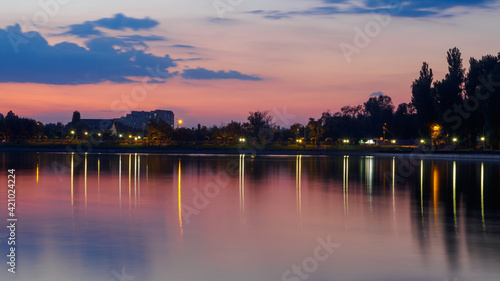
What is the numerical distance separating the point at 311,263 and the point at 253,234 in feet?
10.0

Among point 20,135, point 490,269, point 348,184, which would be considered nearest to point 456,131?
point 348,184

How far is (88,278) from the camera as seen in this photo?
28.8 feet

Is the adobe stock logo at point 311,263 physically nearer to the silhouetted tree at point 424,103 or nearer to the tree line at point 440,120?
the tree line at point 440,120

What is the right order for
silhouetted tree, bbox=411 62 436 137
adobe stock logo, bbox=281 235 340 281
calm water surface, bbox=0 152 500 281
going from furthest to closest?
silhouetted tree, bbox=411 62 436 137 → calm water surface, bbox=0 152 500 281 → adobe stock logo, bbox=281 235 340 281

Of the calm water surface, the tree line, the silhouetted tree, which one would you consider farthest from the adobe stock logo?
the silhouetted tree

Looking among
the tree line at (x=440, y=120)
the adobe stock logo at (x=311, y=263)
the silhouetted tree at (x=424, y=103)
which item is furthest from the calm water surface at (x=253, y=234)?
the silhouetted tree at (x=424, y=103)

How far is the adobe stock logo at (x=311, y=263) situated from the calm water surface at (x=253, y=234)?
0.02 m

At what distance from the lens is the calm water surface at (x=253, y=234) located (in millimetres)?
9312

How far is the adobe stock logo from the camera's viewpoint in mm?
9000

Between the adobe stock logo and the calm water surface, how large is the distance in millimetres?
20

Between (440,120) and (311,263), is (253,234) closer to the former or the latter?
(311,263)

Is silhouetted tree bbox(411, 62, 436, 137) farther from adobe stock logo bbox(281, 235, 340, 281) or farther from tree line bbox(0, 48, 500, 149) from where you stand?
adobe stock logo bbox(281, 235, 340, 281)

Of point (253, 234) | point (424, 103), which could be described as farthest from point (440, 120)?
point (253, 234)

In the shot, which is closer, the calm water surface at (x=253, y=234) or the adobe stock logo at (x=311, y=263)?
the adobe stock logo at (x=311, y=263)
